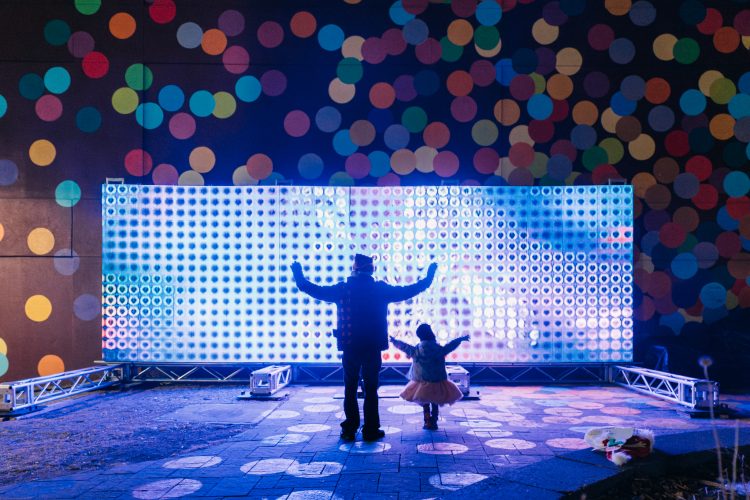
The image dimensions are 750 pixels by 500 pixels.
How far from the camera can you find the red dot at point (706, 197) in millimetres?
10414

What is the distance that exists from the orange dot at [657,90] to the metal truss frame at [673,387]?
5598 millimetres

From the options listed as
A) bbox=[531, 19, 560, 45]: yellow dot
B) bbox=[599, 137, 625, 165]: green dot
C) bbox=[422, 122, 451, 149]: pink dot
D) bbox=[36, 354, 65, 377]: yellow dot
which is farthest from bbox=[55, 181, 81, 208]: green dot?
bbox=[599, 137, 625, 165]: green dot

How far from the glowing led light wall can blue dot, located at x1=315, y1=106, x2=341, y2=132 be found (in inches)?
67.4

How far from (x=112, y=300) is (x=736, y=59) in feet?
44.6

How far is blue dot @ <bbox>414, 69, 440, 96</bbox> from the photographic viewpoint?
10.5m

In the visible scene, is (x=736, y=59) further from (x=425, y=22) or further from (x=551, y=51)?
(x=425, y=22)

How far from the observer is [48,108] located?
10.5 meters

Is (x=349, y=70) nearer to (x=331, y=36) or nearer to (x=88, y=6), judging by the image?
(x=331, y=36)

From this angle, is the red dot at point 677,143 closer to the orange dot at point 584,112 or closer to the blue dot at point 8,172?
the orange dot at point 584,112

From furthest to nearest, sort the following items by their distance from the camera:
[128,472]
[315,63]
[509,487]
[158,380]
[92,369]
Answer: [315,63], [158,380], [92,369], [128,472], [509,487]

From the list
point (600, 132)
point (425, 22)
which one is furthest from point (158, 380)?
point (600, 132)

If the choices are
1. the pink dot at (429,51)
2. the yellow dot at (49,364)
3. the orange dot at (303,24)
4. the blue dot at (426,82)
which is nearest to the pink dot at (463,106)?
the blue dot at (426,82)

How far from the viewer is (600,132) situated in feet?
34.3

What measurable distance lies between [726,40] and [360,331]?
10.4 meters
